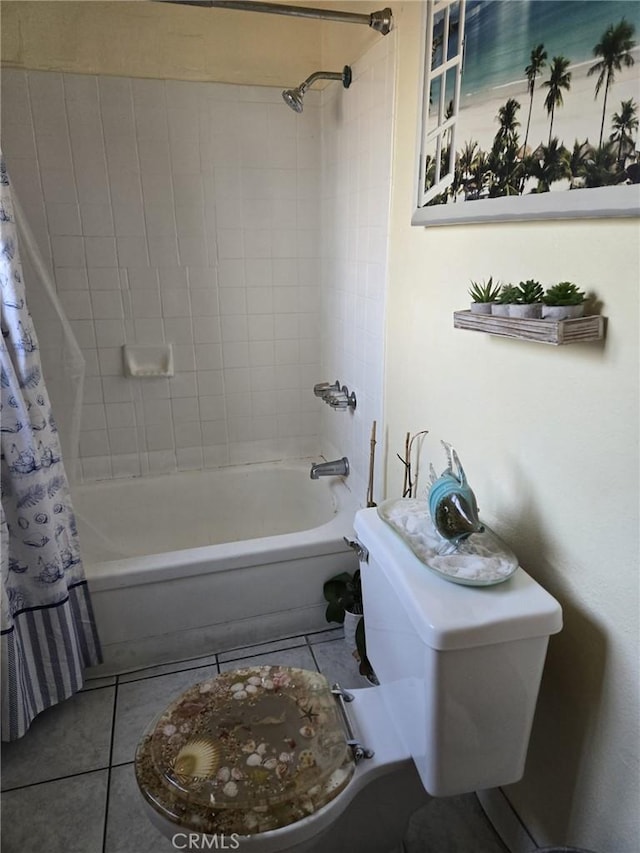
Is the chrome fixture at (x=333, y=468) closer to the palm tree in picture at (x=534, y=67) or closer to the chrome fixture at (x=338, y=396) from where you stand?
the chrome fixture at (x=338, y=396)

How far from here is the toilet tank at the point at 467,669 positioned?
103 cm

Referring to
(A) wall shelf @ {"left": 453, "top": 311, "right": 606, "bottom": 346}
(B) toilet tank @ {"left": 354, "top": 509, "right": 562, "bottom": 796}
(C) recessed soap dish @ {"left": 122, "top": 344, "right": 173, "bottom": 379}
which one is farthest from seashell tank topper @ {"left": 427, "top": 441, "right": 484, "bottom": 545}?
(C) recessed soap dish @ {"left": 122, "top": 344, "right": 173, "bottom": 379}

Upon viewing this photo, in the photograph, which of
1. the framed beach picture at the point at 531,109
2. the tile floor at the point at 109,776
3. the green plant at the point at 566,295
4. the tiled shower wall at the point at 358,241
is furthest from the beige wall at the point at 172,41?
the tile floor at the point at 109,776

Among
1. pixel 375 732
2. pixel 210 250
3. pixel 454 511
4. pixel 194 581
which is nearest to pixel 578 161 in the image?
pixel 454 511

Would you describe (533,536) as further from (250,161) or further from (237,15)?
(237,15)

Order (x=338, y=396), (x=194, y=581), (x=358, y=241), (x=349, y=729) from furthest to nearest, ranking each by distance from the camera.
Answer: (x=338, y=396) < (x=358, y=241) < (x=194, y=581) < (x=349, y=729)

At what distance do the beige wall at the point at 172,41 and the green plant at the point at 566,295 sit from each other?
1379mm

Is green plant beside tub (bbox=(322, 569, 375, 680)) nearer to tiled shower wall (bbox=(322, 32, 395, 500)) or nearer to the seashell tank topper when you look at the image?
tiled shower wall (bbox=(322, 32, 395, 500))

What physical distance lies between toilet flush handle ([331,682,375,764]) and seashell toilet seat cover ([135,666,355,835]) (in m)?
0.01

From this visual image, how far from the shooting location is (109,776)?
1.59m

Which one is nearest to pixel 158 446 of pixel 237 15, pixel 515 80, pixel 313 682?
pixel 313 682

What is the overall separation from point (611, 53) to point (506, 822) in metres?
1.61

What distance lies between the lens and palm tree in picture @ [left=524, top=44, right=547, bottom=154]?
1010 millimetres

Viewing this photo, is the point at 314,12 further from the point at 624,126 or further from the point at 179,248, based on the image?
the point at 624,126
